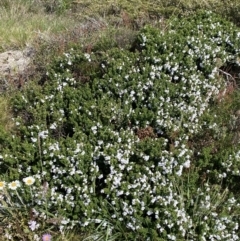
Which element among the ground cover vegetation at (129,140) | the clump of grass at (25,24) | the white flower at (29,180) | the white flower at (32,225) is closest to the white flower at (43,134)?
the ground cover vegetation at (129,140)

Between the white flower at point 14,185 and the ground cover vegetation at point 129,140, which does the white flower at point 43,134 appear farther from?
the white flower at point 14,185

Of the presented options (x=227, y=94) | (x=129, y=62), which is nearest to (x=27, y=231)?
(x=129, y=62)

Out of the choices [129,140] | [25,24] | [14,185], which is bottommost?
[25,24]

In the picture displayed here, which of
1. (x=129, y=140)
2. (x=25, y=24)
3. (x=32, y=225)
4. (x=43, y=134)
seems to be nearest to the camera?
(x=32, y=225)

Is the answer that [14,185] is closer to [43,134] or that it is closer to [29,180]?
[29,180]

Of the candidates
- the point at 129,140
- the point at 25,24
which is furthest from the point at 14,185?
the point at 25,24

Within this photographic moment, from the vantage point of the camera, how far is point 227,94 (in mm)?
5043

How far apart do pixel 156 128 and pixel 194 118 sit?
423 millimetres

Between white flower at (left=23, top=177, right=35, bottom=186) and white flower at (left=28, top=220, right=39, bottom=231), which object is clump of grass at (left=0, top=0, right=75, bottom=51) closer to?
white flower at (left=23, top=177, right=35, bottom=186)

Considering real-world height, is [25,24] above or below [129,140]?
below

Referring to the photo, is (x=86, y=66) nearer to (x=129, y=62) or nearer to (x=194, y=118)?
(x=129, y=62)

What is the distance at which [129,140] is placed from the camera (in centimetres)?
400

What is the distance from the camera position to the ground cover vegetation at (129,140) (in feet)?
11.7

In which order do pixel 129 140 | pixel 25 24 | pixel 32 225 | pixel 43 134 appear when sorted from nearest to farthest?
pixel 32 225 → pixel 129 140 → pixel 43 134 → pixel 25 24
